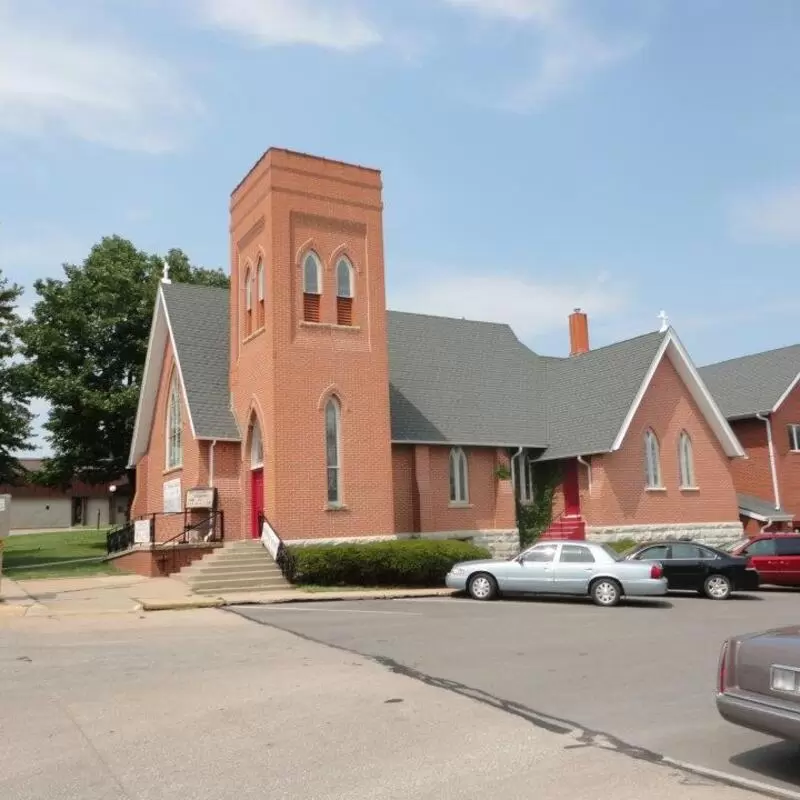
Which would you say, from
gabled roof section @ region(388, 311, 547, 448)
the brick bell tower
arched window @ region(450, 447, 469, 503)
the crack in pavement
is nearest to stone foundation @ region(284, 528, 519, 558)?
arched window @ region(450, 447, 469, 503)

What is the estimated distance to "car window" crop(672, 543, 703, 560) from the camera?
67.6 ft

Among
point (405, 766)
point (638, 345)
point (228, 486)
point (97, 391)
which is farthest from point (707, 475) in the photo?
point (405, 766)

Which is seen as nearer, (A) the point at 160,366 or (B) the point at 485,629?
(B) the point at 485,629

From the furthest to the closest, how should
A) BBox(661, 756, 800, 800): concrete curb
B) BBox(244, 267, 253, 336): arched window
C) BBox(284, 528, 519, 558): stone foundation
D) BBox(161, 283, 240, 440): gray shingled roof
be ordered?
BBox(284, 528, 519, 558): stone foundation
BBox(244, 267, 253, 336): arched window
BBox(161, 283, 240, 440): gray shingled roof
BBox(661, 756, 800, 800): concrete curb

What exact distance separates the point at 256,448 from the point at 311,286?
5.03 m

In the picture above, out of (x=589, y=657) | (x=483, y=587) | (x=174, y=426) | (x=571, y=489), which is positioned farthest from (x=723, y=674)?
(x=174, y=426)

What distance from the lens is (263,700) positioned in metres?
8.55

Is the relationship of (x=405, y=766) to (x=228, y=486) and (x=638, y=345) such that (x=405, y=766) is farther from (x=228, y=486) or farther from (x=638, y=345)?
(x=638, y=345)

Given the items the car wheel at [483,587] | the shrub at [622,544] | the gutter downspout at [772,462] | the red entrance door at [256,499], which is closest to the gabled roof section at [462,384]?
the shrub at [622,544]

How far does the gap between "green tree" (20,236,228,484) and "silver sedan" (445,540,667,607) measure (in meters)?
20.9

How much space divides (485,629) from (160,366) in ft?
62.9

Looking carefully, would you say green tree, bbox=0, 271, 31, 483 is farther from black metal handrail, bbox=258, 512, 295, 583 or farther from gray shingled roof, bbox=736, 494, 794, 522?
gray shingled roof, bbox=736, 494, 794, 522

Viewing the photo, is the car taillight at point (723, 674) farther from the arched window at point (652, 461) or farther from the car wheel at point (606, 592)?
the arched window at point (652, 461)

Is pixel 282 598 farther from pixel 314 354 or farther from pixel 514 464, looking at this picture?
pixel 514 464
